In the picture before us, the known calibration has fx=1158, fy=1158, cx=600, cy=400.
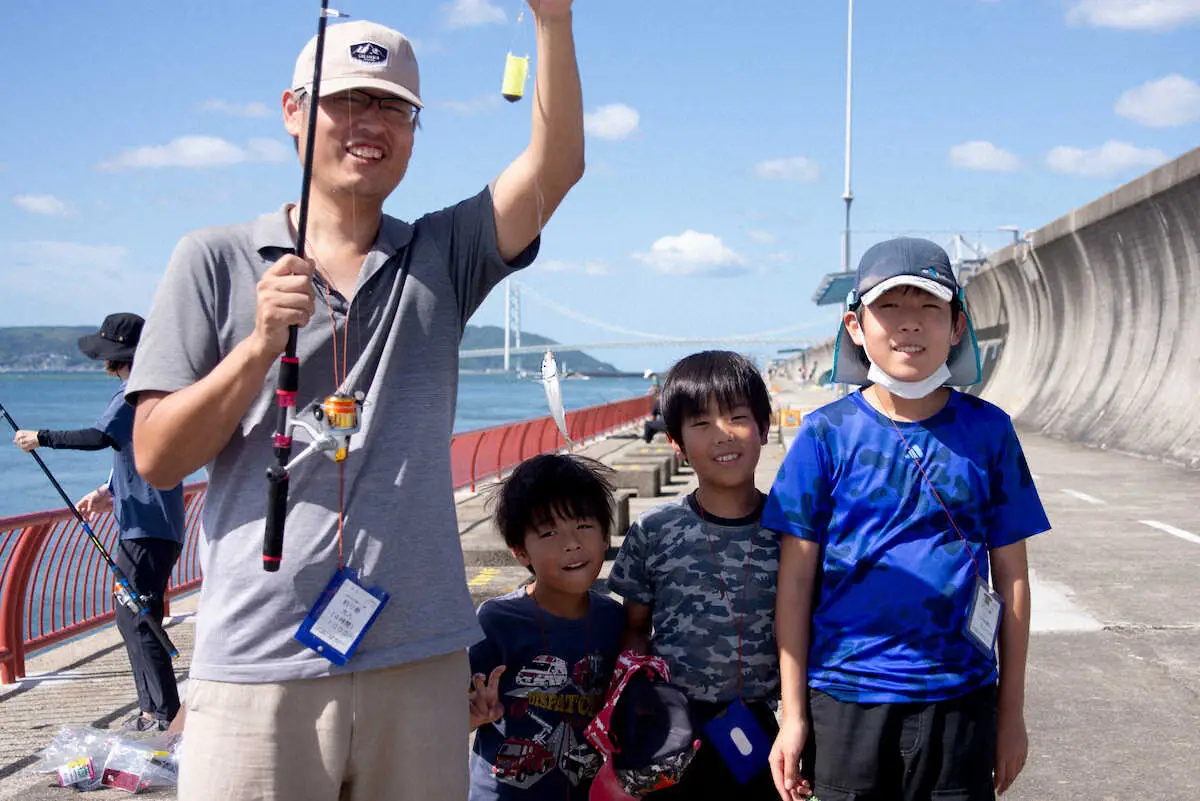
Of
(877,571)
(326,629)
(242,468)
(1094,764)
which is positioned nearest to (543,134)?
(242,468)

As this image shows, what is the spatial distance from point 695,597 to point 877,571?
532 mm

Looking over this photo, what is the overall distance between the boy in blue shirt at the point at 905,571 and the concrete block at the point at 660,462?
38.9ft

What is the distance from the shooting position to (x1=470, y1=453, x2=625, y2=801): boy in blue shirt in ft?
9.84

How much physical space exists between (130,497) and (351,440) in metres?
3.81

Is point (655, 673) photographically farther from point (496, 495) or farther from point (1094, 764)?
point (1094, 764)

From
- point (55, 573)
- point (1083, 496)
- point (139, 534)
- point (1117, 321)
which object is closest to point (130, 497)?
point (139, 534)

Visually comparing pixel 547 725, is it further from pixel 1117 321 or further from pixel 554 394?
pixel 1117 321

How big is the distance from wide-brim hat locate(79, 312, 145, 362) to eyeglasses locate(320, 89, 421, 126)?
374 cm

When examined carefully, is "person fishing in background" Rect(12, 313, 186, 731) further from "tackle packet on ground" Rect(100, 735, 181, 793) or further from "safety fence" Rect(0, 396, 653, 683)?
"tackle packet on ground" Rect(100, 735, 181, 793)

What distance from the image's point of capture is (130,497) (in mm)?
5402

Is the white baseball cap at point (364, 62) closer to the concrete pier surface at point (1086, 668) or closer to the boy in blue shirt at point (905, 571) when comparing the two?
the boy in blue shirt at point (905, 571)

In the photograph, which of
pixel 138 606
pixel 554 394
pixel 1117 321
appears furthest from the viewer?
pixel 1117 321

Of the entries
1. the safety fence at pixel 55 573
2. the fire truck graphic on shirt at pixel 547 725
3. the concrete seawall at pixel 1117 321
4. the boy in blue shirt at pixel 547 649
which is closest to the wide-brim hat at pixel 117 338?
the safety fence at pixel 55 573

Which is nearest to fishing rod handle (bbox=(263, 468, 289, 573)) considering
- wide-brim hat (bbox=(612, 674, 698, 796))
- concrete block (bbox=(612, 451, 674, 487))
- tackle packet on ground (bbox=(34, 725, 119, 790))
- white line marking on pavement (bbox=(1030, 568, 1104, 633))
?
wide-brim hat (bbox=(612, 674, 698, 796))
